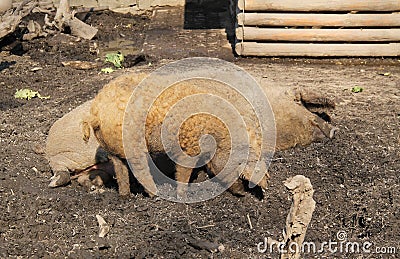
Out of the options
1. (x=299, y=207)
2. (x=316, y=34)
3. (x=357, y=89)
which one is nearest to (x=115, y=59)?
(x=316, y=34)

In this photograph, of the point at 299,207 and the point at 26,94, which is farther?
the point at 26,94

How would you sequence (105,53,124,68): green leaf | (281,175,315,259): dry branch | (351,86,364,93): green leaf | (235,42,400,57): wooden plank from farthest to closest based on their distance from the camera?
(235,42,400,57): wooden plank, (105,53,124,68): green leaf, (351,86,364,93): green leaf, (281,175,315,259): dry branch

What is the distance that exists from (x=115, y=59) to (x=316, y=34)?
3.55m

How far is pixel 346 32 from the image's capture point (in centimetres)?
1027

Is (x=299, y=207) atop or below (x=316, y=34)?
atop

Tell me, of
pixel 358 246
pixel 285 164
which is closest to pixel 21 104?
pixel 285 164

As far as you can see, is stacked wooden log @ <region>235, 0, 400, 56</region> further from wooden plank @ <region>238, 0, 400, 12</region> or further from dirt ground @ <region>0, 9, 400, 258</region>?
dirt ground @ <region>0, 9, 400, 258</region>

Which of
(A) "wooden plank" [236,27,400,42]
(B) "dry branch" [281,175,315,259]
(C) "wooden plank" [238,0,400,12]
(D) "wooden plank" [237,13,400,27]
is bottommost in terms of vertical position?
(A) "wooden plank" [236,27,400,42]

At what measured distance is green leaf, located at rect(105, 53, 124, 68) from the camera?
396 inches

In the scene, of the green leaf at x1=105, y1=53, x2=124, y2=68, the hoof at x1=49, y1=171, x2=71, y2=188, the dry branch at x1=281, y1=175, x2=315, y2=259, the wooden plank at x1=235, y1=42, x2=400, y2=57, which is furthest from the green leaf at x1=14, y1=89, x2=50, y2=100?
the dry branch at x1=281, y1=175, x2=315, y2=259

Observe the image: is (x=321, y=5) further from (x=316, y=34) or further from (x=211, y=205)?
(x=211, y=205)

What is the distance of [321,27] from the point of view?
10461 mm

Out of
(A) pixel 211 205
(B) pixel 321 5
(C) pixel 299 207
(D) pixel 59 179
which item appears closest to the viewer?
(C) pixel 299 207

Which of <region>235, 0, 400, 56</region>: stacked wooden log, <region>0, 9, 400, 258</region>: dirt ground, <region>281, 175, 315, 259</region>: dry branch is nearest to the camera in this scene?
<region>281, 175, 315, 259</region>: dry branch
